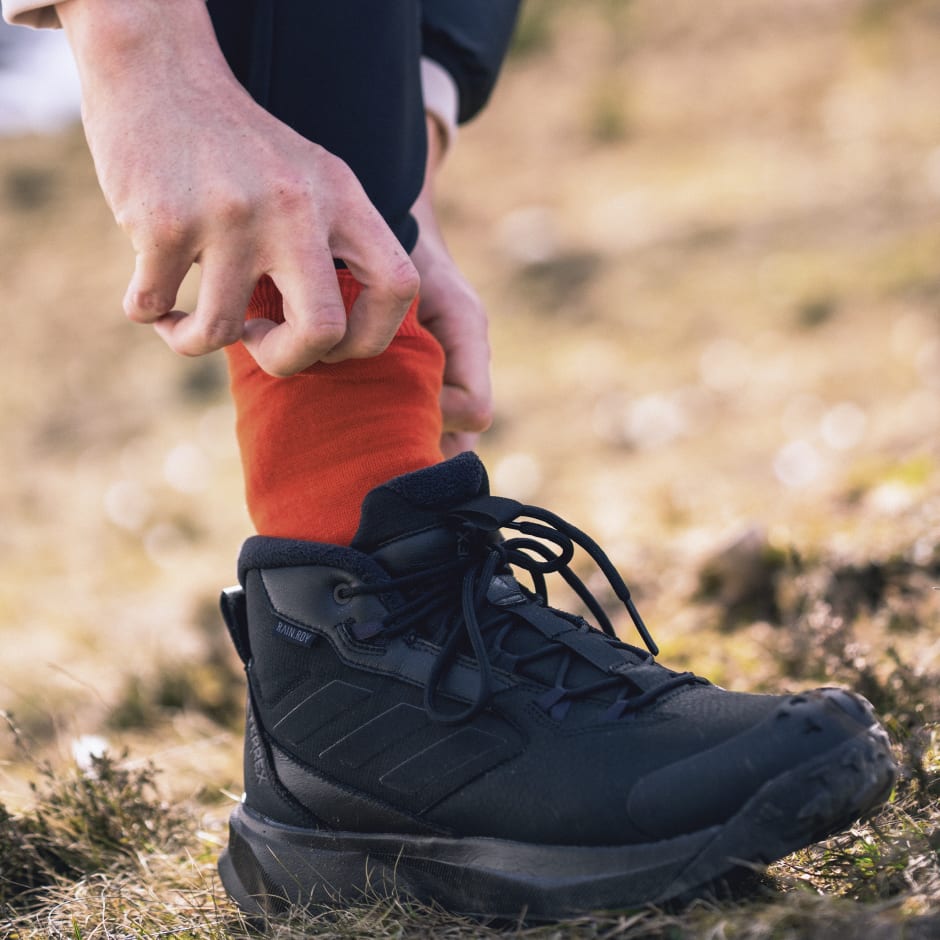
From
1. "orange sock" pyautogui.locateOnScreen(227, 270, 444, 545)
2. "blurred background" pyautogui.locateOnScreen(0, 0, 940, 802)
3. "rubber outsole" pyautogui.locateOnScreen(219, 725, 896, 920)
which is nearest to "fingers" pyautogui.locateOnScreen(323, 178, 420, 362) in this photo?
"orange sock" pyautogui.locateOnScreen(227, 270, 444, 545)

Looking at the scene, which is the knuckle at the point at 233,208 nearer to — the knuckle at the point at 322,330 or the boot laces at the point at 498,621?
the knuckle at the point at 322,330

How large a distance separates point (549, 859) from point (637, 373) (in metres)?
3.40

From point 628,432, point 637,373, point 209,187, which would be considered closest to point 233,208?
point 209,187

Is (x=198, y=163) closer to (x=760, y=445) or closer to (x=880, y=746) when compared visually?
(x=880, y=746)

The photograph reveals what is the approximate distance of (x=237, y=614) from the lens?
1.22m

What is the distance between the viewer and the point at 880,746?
0.89 m

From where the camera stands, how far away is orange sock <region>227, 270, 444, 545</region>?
A: 115cm

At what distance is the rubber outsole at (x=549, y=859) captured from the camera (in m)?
0.86

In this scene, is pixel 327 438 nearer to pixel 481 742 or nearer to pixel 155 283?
pixel 155 283

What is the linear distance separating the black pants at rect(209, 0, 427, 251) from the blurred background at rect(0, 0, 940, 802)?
2.67ft

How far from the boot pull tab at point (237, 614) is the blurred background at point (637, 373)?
389mm

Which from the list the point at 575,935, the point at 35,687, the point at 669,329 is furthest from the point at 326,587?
the point at 669,329

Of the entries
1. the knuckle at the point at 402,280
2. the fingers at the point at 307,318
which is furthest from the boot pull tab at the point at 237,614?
the knuckle at the point at 402,280

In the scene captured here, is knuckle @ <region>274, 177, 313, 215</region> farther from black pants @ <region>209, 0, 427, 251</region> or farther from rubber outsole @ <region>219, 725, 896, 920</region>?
rubber outsole @ <region>219, 725, 896, 920</region>
